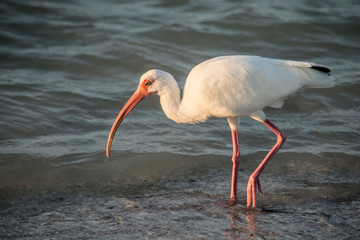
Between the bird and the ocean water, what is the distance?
0.83 meters

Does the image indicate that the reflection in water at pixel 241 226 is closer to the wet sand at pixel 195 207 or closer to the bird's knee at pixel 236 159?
the wet sand at pixel 195 207

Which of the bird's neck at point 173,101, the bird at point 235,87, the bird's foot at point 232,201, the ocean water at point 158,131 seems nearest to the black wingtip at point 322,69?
the bird at point 235,87

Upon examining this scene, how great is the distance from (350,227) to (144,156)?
3.39m

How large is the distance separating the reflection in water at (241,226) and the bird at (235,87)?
0.27 meters

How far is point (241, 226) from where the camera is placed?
5.62 metres

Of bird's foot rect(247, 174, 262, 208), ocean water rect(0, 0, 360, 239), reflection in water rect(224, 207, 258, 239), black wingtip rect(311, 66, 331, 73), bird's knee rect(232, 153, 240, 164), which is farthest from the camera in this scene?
bird's knee rect(232, 153, 240, 164)

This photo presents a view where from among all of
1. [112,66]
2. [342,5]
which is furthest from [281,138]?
[342,5]

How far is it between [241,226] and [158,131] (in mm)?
3602

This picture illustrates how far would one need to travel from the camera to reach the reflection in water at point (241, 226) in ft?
17.6

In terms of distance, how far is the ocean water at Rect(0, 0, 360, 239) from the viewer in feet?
19.1

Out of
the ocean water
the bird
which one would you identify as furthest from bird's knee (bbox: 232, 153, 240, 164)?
the ocean water

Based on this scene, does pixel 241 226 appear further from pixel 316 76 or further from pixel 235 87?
pixel 316 76

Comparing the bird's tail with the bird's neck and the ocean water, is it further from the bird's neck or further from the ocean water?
the bird's neck

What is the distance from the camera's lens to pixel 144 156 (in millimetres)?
7863
